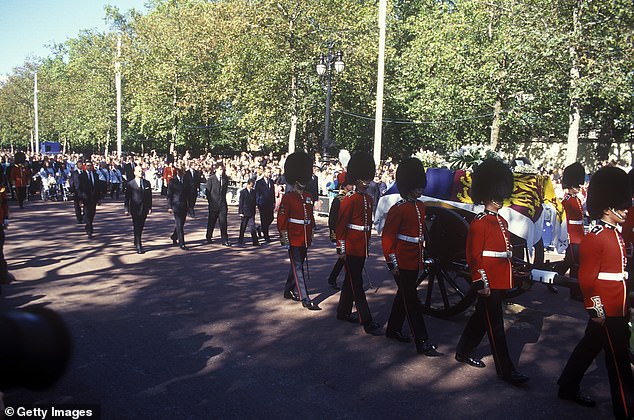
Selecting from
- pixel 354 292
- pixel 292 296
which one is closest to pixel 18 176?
pixel 292 296

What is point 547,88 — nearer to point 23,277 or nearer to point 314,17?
point 314,17

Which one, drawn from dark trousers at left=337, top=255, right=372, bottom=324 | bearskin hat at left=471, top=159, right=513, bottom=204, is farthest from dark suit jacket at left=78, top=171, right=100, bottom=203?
bearskin hat at left=471, top=159, right=513, bottom=204

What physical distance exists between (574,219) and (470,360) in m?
3.81

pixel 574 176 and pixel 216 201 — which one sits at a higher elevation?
pixel 574 176

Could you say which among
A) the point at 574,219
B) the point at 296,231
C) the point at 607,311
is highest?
the point at 574,219

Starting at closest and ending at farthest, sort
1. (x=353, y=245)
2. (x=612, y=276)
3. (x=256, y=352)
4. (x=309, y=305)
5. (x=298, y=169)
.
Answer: (x=612, y=276), (x=256, y=352), (x=353, y=245), (x=309, y=305), (x=298, y=169)

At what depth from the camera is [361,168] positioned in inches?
305

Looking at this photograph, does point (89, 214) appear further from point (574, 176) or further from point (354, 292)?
point (574, 176)

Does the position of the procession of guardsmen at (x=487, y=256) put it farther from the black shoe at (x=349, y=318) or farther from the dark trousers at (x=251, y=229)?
→ the dark trousers at (x=251, y=229)

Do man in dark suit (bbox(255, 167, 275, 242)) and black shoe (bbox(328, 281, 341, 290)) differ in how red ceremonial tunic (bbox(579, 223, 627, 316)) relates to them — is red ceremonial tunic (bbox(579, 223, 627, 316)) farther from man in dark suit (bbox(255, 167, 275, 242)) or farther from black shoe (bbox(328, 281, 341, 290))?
man in dark suit (bbox(255, 167, 275, 242))

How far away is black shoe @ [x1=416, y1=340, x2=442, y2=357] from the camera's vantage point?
599 cm

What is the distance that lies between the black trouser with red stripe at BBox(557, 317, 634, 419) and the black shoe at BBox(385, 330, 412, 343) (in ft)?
5.93

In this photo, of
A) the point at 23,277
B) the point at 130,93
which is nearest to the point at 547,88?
the point at 23,277

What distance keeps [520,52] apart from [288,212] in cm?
1944
